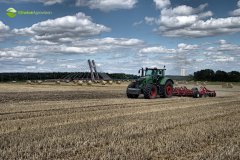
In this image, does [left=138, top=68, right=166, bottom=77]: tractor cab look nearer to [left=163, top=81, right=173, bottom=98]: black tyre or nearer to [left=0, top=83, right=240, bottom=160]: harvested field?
[left=163, top=81, right=173, bottom=98]: black tyre

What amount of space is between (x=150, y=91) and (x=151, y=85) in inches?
15.5

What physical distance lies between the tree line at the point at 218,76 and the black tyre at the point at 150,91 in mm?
53567

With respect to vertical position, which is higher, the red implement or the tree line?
the tree line

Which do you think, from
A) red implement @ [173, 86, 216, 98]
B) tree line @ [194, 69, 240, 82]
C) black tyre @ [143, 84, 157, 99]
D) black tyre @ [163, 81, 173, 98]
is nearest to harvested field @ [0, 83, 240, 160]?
black tyre @ [143, 84, 157, 99]

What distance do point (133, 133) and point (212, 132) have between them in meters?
1.91

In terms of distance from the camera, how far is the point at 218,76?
7569cm

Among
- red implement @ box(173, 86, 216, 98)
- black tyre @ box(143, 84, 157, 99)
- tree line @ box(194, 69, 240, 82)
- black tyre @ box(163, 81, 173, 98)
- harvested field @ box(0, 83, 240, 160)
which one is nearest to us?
harvested field @ box(0, 83, 240, 160)

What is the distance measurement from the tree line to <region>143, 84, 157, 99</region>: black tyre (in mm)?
53567

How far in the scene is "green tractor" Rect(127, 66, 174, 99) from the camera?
2144 cm

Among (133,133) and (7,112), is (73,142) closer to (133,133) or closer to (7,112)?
(133,133)

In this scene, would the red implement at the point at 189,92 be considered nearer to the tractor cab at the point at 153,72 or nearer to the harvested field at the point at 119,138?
the tractor cab at the point at 153,72

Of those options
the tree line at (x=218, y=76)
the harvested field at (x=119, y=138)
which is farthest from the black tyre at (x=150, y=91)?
the tree line at (x=218, y=76)

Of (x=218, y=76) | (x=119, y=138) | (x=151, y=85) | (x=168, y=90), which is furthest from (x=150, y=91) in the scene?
(x=218, y=76)

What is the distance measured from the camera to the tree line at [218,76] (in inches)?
2889
